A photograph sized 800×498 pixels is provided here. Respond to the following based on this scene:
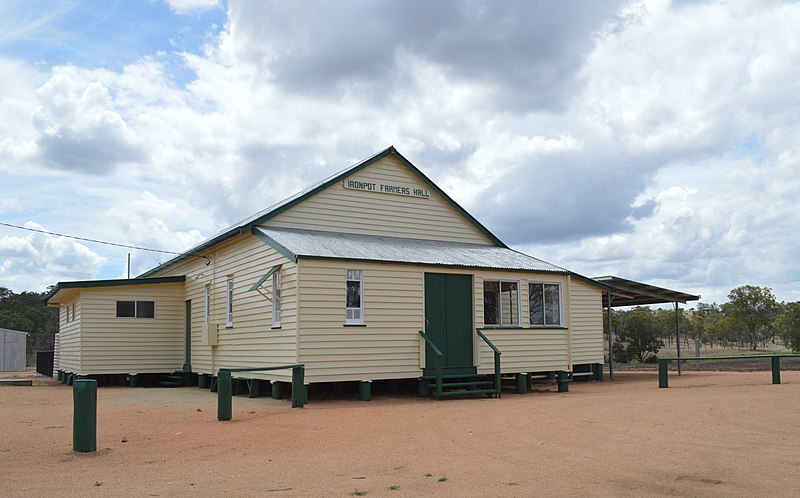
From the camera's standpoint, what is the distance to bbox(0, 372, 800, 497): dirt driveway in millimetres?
7344

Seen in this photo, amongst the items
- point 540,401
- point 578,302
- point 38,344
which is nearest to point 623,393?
point 540,401

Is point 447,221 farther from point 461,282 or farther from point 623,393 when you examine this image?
point 623,393

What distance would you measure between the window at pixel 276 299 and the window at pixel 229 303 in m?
3.28

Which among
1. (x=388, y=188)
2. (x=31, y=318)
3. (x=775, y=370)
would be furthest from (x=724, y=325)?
(x=31, y=318)

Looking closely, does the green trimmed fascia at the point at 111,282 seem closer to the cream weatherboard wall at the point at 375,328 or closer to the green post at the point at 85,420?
the cream weatherboard wall at the point at 375,328

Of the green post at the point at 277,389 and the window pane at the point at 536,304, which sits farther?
the window pane at the point at 536,304

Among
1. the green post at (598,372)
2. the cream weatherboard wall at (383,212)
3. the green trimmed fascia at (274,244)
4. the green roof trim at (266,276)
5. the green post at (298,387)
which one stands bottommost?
the green post at (598,372)

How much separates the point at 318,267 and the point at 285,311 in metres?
1.25

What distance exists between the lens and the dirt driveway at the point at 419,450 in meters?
7.34

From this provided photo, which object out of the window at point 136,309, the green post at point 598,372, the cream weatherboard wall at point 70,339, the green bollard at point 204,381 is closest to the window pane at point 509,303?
the green post at point 598,372

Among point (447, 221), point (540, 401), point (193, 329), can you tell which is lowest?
point (540, 401)

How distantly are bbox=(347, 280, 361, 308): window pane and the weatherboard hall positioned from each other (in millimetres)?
32

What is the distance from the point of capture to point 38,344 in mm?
62812

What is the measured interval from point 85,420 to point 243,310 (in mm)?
10069
